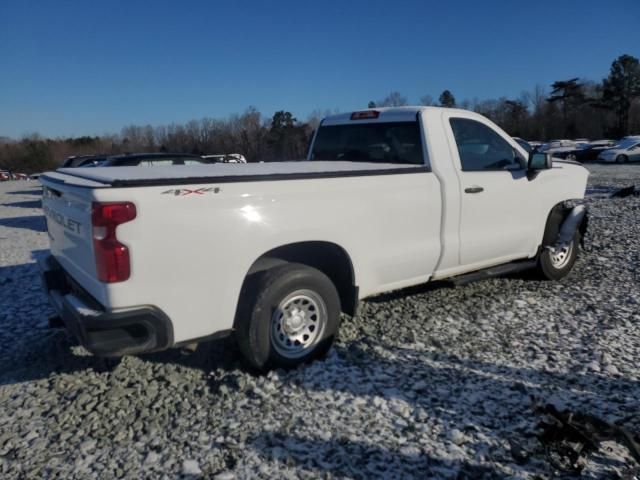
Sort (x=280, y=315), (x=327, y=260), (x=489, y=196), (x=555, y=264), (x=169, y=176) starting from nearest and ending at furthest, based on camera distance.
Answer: (x=169, y=176) → (x=280, y=315) → (x=327, y=260) → (x=489, y=196) → (x=555, y=264)

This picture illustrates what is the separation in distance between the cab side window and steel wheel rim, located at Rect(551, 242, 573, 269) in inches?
53.8

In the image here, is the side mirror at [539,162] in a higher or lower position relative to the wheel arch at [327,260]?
higher

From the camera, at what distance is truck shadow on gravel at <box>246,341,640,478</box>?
2871 millimetres

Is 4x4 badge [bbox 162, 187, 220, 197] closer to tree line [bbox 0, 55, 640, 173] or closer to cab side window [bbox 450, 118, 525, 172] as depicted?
cab side window [bbox 450, 118, 525, 172]

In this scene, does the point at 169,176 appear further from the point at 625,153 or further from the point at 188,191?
the point at 625,153

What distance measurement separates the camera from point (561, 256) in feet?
20.5

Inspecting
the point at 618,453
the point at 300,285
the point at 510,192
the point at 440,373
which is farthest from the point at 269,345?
the point at 510,192

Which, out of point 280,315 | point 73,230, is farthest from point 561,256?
point 73,230

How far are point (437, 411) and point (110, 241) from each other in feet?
7.61

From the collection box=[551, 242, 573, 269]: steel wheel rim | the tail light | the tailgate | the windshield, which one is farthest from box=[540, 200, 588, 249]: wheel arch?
the tailgate

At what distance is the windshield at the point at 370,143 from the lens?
192 inches

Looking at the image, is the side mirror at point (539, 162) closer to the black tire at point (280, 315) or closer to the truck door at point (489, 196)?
the truck door at point (489, 196)

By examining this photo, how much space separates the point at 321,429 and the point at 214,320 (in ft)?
3.24

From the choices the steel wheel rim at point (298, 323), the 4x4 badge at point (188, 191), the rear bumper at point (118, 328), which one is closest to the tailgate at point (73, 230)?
the rear bumper at point (118, 328)
